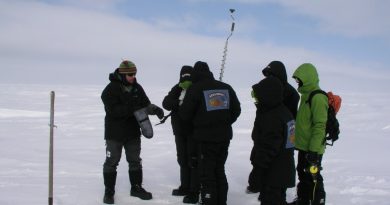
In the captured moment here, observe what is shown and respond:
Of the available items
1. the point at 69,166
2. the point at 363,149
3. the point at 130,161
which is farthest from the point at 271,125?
the point at 363,149

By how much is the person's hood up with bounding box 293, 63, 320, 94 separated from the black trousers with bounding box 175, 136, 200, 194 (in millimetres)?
1489

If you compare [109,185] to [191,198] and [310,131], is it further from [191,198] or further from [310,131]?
[310,131]

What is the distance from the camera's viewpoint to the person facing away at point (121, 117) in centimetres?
521

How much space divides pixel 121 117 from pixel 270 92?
2.01 meters

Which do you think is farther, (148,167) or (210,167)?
(148,167)

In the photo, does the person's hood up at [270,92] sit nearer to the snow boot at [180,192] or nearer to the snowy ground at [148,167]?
the snowy ground at [148,167]

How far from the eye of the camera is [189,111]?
4.79 metres

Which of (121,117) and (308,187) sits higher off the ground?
(121,117)

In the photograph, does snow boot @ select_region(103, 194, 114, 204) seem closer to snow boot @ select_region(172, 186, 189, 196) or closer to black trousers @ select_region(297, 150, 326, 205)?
snow boot @ select_region(172, 186, 189, 196)

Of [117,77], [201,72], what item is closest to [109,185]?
[117,77]

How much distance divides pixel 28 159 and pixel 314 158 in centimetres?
579

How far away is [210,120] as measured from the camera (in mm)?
4742

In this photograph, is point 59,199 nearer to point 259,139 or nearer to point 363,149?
point 259,139

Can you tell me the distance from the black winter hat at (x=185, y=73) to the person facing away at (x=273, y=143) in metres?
1.14
